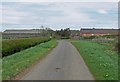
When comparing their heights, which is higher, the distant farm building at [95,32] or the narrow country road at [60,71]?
the narrow country road at [60,71]

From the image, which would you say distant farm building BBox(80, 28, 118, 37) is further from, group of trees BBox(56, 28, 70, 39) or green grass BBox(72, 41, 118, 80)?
green grass BBox(72, 41, 118, 80)

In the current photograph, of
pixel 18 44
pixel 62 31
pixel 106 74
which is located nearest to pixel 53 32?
pixel 62 31

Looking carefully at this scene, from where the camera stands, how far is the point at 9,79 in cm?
1154

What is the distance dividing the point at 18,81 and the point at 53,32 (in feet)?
470

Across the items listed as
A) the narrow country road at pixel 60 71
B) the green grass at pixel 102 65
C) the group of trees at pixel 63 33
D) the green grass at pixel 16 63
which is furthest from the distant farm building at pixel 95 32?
the narrow country road at pixel 60 71

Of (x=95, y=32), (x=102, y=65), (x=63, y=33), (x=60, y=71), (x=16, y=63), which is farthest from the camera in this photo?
(x=95, y=32)

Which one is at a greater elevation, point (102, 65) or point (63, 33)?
point (102, 65)

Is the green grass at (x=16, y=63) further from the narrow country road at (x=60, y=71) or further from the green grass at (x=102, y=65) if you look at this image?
the green grass at (x=102, y=65)

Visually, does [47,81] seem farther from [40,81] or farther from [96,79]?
[96,79]

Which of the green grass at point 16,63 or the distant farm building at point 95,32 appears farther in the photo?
the distant farm building at point 95,32

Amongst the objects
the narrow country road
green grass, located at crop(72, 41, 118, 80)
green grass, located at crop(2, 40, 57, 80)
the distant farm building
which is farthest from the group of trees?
the narrow country road

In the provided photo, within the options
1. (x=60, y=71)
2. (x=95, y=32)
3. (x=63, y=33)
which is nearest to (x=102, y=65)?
(x=60, y=71)

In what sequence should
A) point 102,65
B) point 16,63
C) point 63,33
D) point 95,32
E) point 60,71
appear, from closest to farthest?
point 60,71 < point 102,65 < point 16,63 < point 63,33 < point 95,32

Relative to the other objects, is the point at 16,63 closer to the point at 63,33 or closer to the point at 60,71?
the point at 60,71
